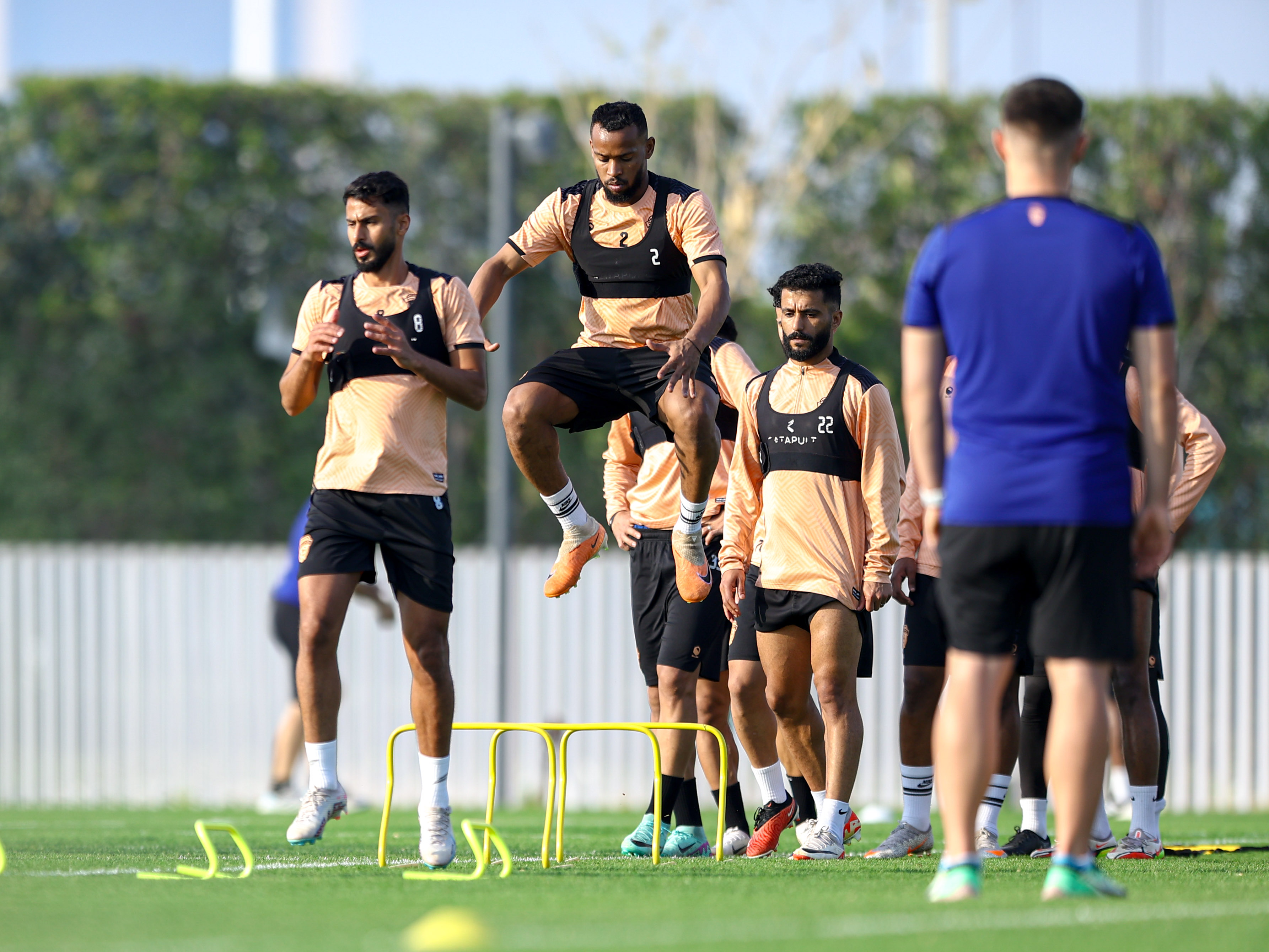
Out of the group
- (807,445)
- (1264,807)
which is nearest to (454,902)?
(807,445)

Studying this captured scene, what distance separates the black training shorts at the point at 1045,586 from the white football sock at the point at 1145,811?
253 cm

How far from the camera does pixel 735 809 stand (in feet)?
25.0

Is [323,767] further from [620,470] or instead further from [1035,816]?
[1035,816]

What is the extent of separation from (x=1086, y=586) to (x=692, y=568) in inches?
108

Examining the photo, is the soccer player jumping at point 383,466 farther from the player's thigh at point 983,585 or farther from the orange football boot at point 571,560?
the player's thigh at point 983,585

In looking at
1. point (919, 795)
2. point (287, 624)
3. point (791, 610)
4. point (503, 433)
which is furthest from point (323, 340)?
point (503, 433)

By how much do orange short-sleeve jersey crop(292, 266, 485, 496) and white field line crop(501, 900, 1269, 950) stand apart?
2552 mm

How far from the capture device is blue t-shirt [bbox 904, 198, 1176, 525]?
445 cm

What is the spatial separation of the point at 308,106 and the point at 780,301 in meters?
13.0

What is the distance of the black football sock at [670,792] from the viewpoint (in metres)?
6.88

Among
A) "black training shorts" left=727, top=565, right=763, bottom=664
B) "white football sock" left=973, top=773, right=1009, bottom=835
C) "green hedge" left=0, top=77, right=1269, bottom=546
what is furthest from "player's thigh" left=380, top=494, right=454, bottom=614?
"green hedge" left=0, top=77, right=1269, bottom=546

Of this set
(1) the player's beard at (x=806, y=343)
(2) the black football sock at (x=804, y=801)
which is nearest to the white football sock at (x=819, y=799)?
(2) the black football sock at (x=804, y=801)

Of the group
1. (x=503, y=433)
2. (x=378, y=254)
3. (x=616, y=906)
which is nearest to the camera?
(x=616, y=906)

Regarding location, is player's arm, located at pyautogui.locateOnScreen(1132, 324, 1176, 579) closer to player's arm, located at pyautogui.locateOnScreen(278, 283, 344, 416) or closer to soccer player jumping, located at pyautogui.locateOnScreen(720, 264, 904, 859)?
soccer player jumping, located at pyautogui.locateOnScreen(720, 264, 904, 859)
